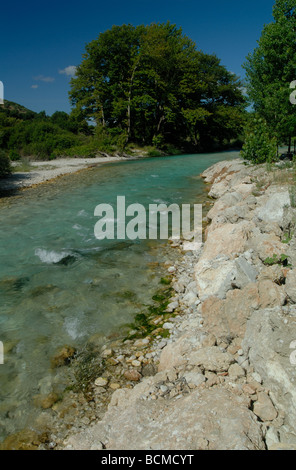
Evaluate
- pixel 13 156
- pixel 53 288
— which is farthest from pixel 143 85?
pixel 53 288

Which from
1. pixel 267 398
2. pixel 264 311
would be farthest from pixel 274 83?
pixel 267 398

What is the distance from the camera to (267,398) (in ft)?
7.47

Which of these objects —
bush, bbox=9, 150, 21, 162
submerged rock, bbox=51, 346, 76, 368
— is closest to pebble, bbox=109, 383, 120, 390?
submerged rock, bbox=51, 346, 76, 368

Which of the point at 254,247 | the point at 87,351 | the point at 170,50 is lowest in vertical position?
the point at 87,351

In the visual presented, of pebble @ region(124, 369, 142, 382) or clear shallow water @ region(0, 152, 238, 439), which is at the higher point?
clear shallow water @ region(0, 152, 238, 439)

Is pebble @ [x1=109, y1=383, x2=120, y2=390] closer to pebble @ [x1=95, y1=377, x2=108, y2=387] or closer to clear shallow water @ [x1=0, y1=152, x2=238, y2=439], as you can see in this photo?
pebble @ [x1=95, y1=377, x2=108, y2=387]

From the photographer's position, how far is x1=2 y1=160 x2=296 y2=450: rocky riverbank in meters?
2.12

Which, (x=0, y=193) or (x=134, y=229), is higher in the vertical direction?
(x=0, y=193)

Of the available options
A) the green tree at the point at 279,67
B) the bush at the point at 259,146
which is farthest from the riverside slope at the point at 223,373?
the green tree at the point at 279,67

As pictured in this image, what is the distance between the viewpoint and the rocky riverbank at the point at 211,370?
212cm

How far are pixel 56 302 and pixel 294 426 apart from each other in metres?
3.91

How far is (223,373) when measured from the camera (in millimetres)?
2654

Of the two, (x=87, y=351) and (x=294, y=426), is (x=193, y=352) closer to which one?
(x=294, y=426)

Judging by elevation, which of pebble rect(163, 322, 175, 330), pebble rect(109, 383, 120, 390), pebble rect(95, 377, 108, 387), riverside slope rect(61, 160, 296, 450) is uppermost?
riverside slope rect(61, 160, 296, 450)
